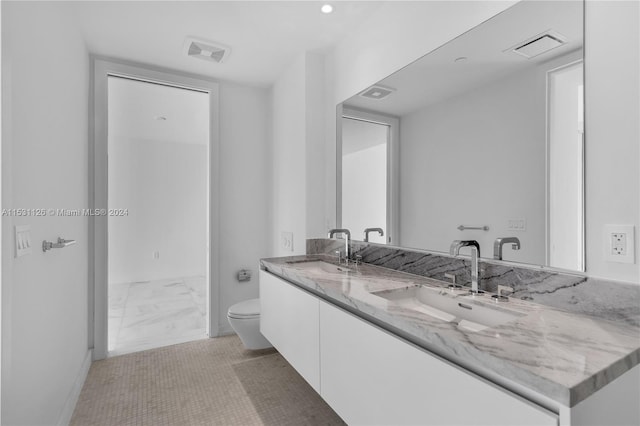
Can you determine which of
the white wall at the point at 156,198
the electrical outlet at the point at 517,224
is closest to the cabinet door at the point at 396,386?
the electrical outlet at the point at 517,224

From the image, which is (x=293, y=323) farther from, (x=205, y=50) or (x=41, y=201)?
(x=205, y=50)

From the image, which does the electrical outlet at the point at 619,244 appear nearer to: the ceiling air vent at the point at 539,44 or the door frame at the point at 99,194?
the ceiling air vent at the point at 539,44

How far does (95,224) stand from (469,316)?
263cm

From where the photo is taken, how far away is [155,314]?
11.9 ft

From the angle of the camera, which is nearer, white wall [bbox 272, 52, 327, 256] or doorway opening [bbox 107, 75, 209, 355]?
white wall [bbox 272, 52, 327, 256]

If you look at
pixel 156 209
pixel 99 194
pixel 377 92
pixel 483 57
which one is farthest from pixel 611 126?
pixel 156 209

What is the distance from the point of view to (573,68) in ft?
3.70

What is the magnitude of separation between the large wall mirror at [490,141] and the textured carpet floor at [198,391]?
3.64ft

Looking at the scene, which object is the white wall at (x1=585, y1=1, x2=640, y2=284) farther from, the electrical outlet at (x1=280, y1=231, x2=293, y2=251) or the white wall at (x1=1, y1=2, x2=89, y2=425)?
the electrical outlet at (x1=280, y1=231, x2=293, y2=251)

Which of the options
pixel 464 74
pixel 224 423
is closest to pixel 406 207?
pixel 464 74

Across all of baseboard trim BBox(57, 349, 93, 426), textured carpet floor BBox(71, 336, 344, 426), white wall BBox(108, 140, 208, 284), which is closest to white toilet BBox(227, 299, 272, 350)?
textured carpet floor BBox(71, 336, 344, 426)

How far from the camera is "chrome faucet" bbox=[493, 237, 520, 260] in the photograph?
4.23 feet

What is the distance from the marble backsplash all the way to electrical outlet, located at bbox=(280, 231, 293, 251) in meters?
1.06

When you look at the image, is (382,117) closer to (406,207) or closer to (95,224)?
(406,207)
